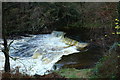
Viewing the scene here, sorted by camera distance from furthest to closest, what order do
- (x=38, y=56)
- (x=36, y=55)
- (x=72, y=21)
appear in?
(x=72, y=21) → (x=36, y=55) → (x=38, y=56)

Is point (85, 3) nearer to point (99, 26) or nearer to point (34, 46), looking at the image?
point (99, 26)

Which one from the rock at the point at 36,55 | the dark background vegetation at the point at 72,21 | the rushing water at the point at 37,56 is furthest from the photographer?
the rock at the point at 36,55

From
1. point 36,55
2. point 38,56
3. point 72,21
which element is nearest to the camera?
point 38,56

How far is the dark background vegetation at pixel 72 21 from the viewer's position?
725 centimetres

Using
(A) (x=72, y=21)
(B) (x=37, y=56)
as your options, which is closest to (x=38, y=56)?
(B) (x=37, y=56)

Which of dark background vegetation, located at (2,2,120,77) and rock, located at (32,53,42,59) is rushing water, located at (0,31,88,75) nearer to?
rock, located at (32,53,42,59)

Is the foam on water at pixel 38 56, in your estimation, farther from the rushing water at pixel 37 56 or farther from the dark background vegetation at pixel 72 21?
the dark background vegetation at pixel 72 21

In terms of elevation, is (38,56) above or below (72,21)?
below

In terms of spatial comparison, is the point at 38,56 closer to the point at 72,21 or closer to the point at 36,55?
the point at 36,55

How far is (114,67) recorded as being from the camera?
5121mm

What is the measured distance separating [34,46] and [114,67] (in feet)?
25.1

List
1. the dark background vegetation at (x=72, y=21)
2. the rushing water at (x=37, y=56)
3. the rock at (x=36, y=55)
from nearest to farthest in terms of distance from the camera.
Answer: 1. the dark background vegetation at (x=72, y=21)
2. the rushing water at (x=37, y=56)
3. the rock at (x=36, y=55)

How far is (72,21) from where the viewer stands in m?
16.9

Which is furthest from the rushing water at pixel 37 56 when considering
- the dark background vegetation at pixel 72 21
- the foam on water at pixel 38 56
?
the dark background vegetation at pixel 72 21
